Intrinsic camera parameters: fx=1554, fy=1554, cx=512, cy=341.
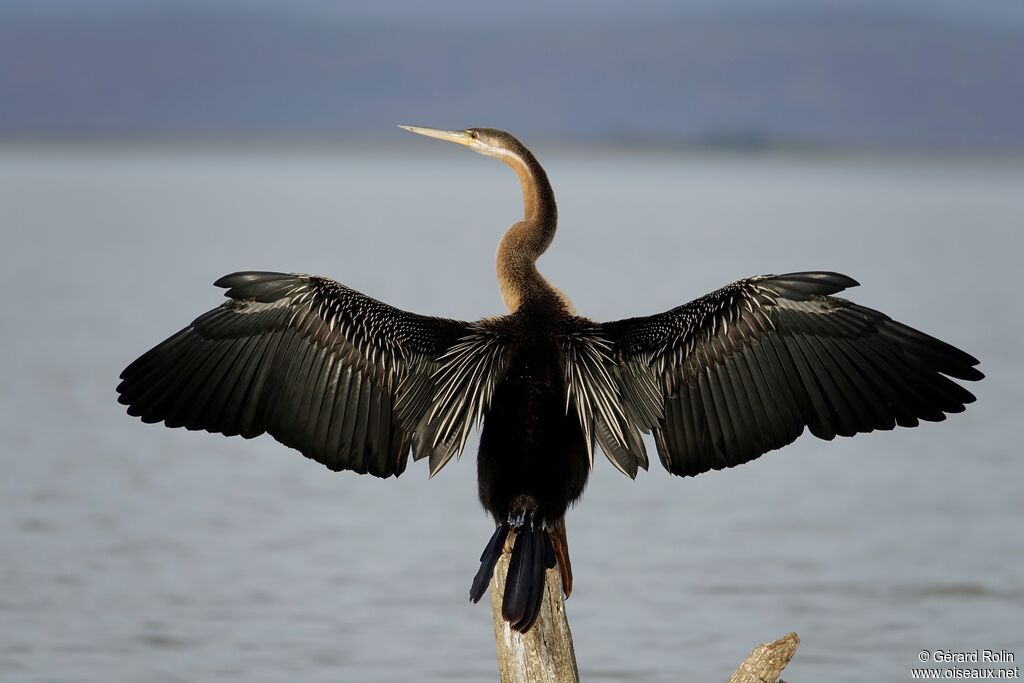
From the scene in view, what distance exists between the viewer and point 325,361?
620 centimetres

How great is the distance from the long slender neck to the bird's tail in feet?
3.78

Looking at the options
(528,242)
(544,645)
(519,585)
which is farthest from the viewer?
(528,242)

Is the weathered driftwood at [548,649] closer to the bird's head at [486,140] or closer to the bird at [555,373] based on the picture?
the bird at [555,373]

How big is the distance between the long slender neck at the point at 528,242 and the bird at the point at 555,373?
0.51 feet

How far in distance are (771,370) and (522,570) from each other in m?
1.40

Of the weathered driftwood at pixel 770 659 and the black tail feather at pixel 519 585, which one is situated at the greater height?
the black tail feather at pixel 519 585

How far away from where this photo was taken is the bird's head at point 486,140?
702 centimetres

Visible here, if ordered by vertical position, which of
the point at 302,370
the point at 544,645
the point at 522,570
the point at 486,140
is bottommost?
the point at 544,645

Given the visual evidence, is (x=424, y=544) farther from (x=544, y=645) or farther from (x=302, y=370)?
(x=544, y=645)

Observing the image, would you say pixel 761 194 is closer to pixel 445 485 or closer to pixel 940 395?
pixel 445 485

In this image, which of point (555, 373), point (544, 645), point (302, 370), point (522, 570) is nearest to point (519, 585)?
point (522, 570)

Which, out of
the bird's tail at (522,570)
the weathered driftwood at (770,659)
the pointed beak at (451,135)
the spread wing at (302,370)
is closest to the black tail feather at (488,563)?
the bird's tail at (522,570)

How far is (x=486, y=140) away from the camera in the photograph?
7.19 m

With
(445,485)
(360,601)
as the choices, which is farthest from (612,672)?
(445,485)
